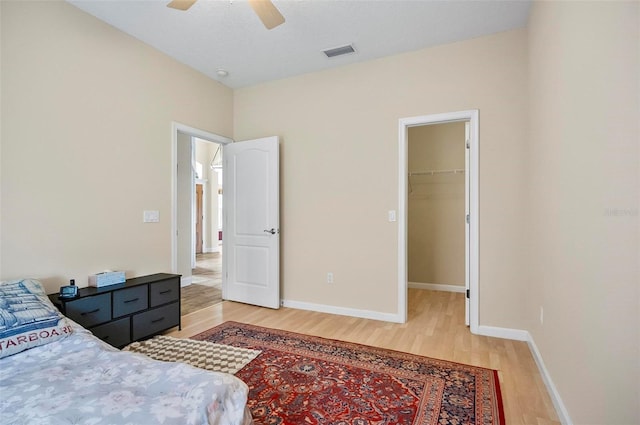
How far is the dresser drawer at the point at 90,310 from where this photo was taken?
2.31 meters

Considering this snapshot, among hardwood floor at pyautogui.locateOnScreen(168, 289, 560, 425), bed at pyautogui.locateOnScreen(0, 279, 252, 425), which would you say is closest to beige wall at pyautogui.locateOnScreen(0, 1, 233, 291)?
bed at pyautogui.locateOnScreen(0, 279, 252, 425)

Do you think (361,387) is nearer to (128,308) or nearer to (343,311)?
(343,311)

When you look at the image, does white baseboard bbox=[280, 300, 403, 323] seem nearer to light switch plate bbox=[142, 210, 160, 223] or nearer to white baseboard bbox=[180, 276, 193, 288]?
light switch plate bbox=[142, 210, 160, 223]

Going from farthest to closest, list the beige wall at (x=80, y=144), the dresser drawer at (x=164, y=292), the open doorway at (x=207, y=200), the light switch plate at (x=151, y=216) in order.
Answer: the open doorway at (x=207, y=200)
the light switch plate at (x=151, y=216)
the dresser drawer at (x=164, y=292)
the beige wall at (x=80, y=144)

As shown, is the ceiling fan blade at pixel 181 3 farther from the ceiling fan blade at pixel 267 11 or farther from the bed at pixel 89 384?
the bed at pixel 89 384

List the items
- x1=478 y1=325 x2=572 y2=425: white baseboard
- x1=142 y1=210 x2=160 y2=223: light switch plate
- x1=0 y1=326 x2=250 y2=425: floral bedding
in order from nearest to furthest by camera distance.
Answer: x1=0 y1=326 x2=250 y2=425: floral bedding
x1=478 y1=325 x2=572 y2=425: white baseboard
x1=142 y1=210 x2=160 y2=223: light switch plate

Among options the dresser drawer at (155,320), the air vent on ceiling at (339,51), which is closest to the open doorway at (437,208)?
the air vent on ceiling at (339,51)

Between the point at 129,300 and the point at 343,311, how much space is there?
2.24 meters

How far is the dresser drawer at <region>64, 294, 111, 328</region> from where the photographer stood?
231 centimetres

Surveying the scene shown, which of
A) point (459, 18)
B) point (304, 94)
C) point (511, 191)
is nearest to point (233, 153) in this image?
point (304, 94)

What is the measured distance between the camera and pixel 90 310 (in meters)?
2.41

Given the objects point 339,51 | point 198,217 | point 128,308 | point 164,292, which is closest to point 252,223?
point 164,292

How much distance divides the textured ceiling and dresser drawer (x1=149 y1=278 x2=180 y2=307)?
8.14ft

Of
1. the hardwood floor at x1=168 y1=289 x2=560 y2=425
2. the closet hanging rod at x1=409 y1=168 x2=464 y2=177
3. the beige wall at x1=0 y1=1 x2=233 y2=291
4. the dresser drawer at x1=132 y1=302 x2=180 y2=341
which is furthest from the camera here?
the closet hanging rod at x1=409 y1=168 x2=464 y2=177
